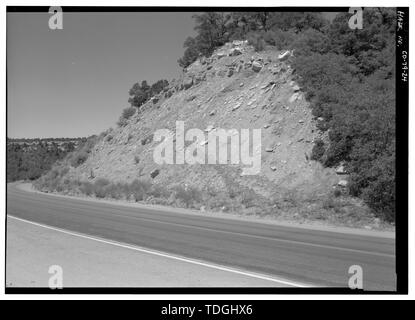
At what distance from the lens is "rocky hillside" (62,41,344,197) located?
21438 mm

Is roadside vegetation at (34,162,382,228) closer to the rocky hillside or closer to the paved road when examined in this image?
the rocky hillside

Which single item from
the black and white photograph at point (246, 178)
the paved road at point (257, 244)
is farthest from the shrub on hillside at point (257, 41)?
the paved road at point (257, 244)

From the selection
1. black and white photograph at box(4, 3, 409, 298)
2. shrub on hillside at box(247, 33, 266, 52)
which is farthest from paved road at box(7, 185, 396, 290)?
shrub on hillside at box(247, 33, 266, 52)

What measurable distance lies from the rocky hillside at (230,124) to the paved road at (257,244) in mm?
6518

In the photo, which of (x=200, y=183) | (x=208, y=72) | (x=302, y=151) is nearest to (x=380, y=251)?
(x=302, y=151)

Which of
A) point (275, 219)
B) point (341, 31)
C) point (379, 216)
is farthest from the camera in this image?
point (341, 31)

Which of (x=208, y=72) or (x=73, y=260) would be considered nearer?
(x=73, y=260)

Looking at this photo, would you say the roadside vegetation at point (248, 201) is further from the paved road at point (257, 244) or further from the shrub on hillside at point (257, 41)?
the shrub on hillside at point (257, 41)

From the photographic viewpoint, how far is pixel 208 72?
35.8 meters

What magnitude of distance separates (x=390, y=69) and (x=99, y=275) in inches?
873

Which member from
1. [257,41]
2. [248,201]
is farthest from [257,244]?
[257,41]

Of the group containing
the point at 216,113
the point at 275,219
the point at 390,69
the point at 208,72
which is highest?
the point at 208,72
